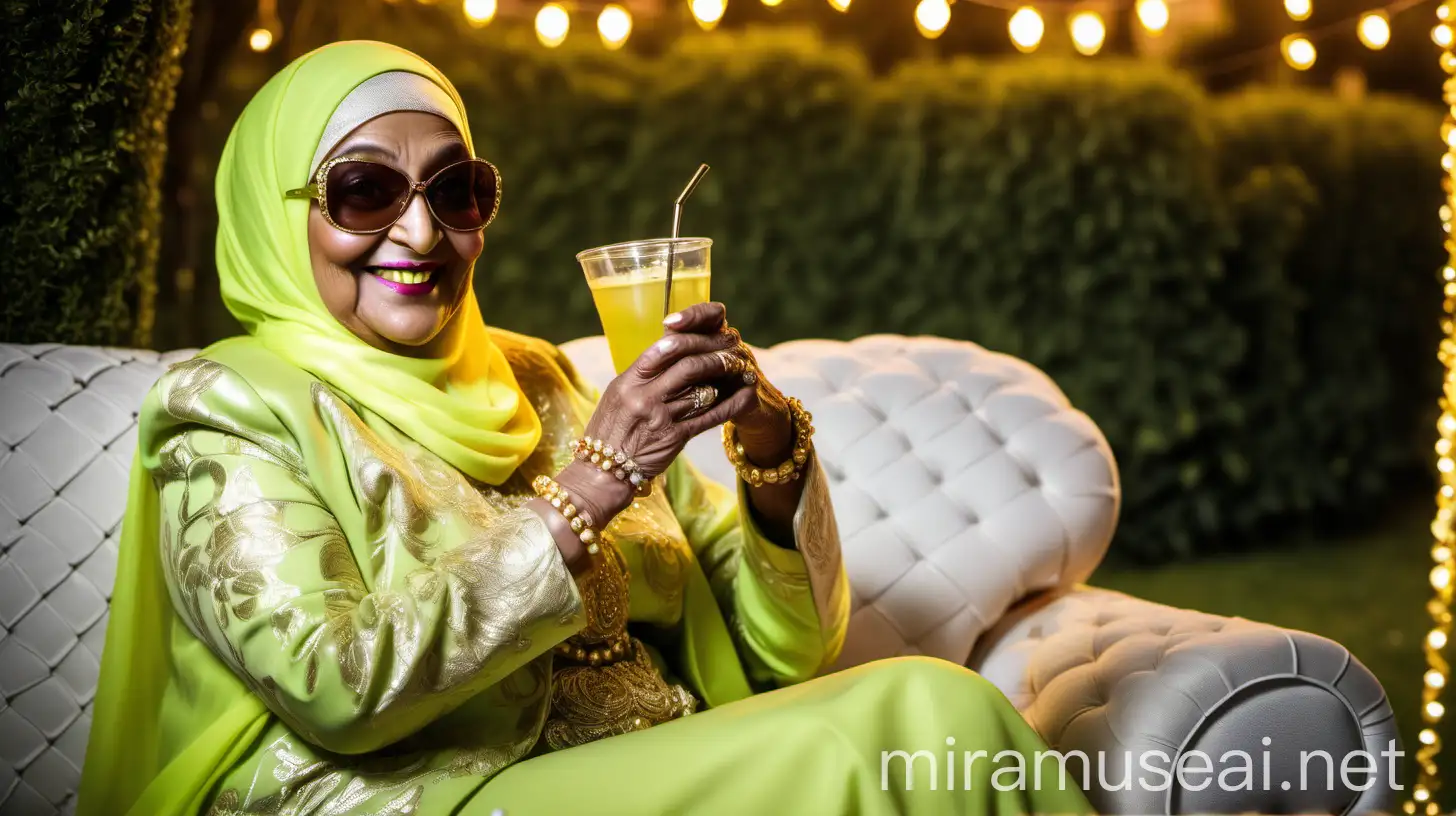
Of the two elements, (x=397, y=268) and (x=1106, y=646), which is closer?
(x=397, y=268)

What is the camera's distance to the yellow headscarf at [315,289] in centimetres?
186

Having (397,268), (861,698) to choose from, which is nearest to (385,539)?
(397,268)

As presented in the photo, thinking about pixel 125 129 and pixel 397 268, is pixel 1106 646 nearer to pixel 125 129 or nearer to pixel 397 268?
pixel 397 268

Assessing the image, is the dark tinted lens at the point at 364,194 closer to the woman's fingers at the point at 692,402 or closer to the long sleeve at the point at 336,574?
the long sleeve at the point at 336,574

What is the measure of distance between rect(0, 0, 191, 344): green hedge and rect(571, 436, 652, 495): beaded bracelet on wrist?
4.55 feet

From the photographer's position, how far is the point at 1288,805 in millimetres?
2109

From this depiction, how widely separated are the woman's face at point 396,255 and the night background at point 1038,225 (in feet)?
10.5

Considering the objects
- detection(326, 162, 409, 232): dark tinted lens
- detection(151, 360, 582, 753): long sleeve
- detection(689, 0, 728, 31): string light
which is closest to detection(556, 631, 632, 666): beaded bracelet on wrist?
detection(151, 360, 582, 753): long sleeve

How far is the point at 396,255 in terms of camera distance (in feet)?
6.07

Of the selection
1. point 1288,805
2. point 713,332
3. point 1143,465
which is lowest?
point 1143,465

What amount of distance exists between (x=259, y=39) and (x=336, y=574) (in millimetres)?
3413

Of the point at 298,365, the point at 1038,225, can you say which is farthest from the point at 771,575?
the point at 1038,225

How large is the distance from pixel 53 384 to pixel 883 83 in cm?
424

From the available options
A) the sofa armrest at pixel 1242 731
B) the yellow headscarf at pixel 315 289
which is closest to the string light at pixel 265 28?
the yellow headscarf at pixel 315 289
